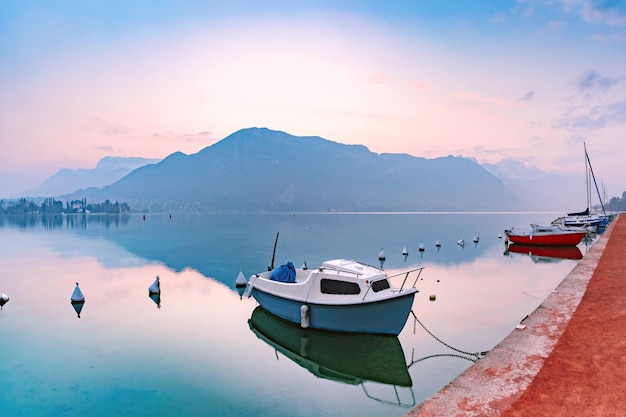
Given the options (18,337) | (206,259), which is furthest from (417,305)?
(206,259)

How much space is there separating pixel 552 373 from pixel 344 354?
9.41 metres

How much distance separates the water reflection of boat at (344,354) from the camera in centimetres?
1566

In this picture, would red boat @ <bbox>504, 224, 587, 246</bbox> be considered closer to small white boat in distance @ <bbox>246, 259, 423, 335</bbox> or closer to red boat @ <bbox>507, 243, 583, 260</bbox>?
red boat @ <bbox>507, 243, 583, 260</bbox>

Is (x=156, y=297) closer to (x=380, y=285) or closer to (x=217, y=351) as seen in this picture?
(x=217, y=351)

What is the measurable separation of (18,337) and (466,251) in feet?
187

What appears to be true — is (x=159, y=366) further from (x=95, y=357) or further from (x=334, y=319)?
(x=334, y=319)

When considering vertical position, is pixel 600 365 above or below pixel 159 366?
above

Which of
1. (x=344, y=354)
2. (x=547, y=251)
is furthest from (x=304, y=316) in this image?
(x=547, y=251)

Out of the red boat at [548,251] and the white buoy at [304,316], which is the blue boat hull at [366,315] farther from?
the red boat at [548,251]

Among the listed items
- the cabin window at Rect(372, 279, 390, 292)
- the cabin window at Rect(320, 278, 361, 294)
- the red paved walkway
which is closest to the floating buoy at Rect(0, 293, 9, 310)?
the cabin window at Rect(320, 278, 361, 294)

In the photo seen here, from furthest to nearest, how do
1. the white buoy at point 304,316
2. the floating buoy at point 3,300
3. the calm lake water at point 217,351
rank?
the floating buoy at point 3,300, the white buoy at point 304,316, the calm lake water at point 217,351

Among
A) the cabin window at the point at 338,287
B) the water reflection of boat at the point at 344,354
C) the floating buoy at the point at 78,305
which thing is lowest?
the floating buoy at the point at 78,305

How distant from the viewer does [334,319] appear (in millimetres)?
19141

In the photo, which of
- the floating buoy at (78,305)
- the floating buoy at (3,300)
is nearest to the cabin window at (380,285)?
the floating buoy at (78,305)
